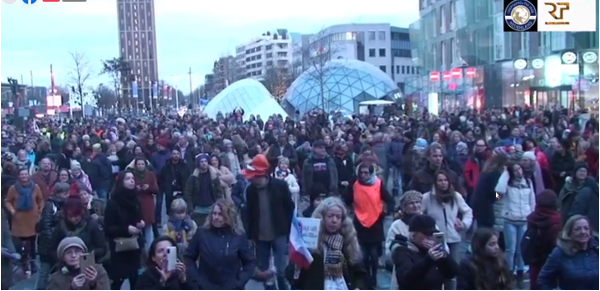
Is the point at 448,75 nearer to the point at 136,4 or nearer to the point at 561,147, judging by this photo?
the point at 561,147

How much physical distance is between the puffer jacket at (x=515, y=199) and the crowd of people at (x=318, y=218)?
13mm

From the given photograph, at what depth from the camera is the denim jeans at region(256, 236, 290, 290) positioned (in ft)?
26.8

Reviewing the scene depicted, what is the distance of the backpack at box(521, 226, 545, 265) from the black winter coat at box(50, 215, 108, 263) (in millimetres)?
3897

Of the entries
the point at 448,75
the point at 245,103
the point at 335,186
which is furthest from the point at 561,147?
the point at 448,75

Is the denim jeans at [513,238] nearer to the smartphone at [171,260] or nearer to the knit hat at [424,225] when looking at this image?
the knit hat at [424,225]

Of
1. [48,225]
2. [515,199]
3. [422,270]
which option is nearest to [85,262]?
[422,270]

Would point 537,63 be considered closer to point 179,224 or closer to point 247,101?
point 247,101

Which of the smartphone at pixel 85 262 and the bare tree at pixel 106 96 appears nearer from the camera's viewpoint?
the smartphone at pixel 85 262

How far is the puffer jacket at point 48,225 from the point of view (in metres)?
7.23

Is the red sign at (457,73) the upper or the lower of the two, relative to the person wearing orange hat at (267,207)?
upper

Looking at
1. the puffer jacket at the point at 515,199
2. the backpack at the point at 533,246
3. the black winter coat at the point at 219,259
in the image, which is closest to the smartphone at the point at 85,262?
the black winter coat at the point at 219,259

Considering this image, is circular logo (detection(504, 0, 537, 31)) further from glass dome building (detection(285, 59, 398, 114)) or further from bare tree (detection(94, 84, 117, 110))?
bare tree (detection(94, 84, 117, 110))

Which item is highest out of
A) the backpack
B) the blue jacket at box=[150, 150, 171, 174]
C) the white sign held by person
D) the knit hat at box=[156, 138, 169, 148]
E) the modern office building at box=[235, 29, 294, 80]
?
the modern office building at box=[235, 29, 294, 80]

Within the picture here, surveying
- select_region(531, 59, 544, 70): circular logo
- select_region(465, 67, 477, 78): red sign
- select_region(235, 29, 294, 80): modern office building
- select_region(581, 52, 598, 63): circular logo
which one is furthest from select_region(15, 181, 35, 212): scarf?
select_region(235, 29, 294, 80): modern office building
